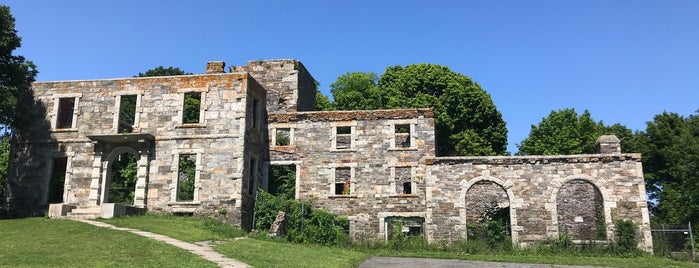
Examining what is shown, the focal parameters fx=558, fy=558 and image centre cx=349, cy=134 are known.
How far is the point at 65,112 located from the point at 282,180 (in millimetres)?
11671

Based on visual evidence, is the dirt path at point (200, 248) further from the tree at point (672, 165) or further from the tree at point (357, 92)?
the tree at point (672, 165)

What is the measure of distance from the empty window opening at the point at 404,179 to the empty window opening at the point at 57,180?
16.6 m

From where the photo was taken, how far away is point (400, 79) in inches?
1646

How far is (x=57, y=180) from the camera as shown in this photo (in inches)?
1095

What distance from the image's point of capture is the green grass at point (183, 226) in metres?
19.6

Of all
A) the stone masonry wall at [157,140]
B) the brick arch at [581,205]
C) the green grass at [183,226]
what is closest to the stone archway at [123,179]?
the stone masonry wall at [157,140]

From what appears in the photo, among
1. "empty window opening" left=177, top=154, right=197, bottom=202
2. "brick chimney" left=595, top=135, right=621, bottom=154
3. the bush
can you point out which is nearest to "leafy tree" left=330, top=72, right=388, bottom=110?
"empty window opening" left=177, top=154, right=197, bottom=202

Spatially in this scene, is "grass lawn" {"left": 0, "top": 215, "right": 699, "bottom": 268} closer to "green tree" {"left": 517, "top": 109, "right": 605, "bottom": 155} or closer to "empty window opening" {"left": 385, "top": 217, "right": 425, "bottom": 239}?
"empty window opening" {"left": 385, "top": 217, "right": 425, "bottom": 239}

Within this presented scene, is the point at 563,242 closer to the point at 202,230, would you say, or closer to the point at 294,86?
the point at 202,230

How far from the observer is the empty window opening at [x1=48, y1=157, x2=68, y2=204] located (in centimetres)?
2705

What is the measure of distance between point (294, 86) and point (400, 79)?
37.9ft

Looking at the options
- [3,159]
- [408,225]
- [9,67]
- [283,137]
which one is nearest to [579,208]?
[408,225]

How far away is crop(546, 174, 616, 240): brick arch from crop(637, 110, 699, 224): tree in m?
8.28

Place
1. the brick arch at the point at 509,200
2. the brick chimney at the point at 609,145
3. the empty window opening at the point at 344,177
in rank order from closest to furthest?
the brick arch at the point at 509,200 → the brick chimney at the point at 609,145 → the empty window opening at the point at 344,177
